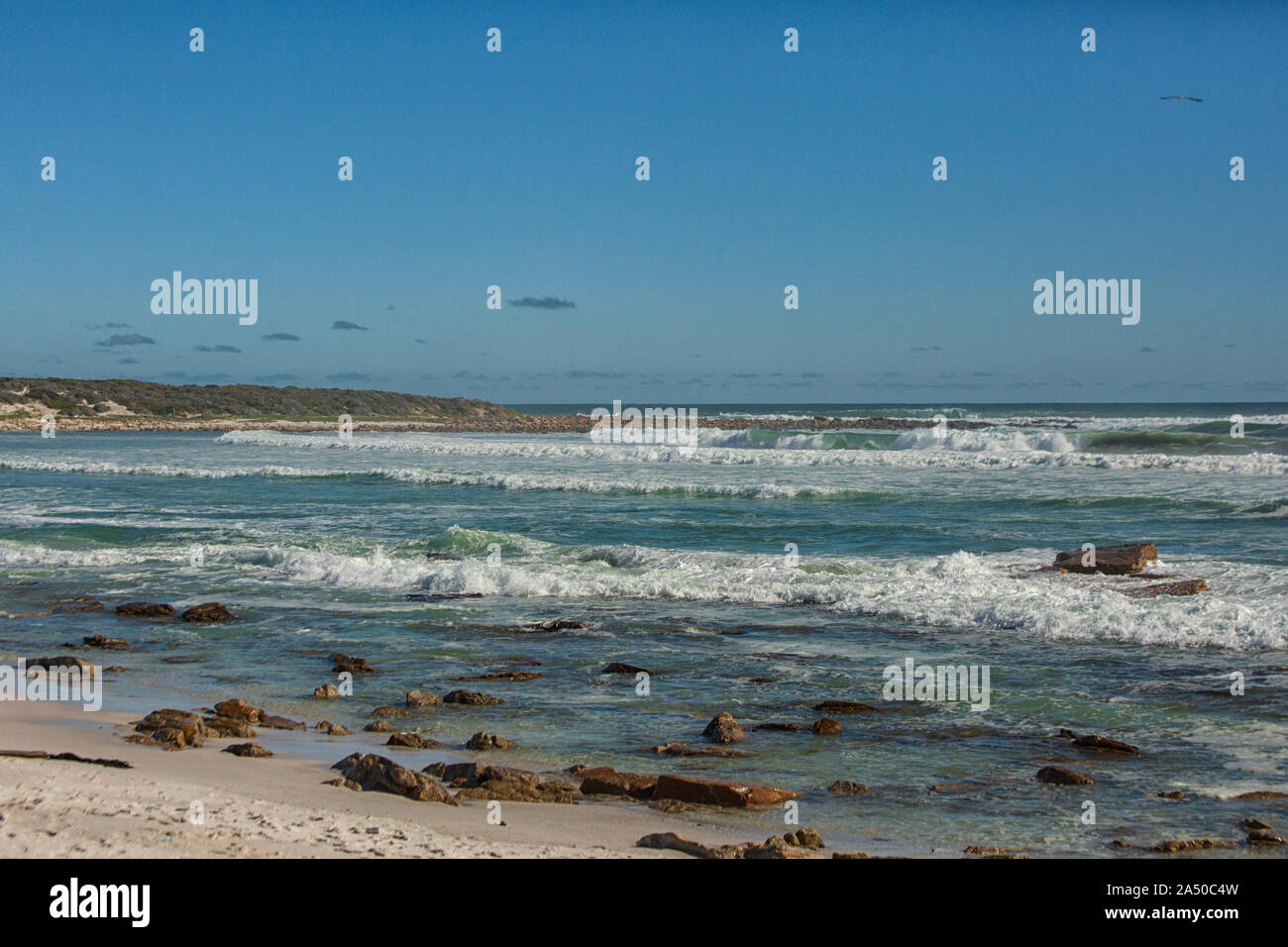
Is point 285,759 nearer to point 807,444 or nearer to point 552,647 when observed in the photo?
point 552,647

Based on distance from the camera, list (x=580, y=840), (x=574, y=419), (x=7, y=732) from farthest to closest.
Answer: (x=574, y=419), (x=7, y=732), (x=580, y=840)

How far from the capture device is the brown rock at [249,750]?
689cm

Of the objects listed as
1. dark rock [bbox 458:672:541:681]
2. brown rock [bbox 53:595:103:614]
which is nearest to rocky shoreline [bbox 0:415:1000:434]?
brown rock [bbox 53:595:103:614]

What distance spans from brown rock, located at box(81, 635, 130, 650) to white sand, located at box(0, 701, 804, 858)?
157 inches

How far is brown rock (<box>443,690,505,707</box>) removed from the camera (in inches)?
333

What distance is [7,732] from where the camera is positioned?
762 centimetres

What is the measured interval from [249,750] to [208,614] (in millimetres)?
5969

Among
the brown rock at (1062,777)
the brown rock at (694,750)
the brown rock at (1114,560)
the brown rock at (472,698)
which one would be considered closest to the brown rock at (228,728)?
the brown rock at (472,698)

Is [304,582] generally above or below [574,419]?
below

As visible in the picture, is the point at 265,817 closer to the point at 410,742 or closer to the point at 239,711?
the point at 410,742

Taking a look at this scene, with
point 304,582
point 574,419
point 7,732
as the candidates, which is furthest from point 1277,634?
point 574,419
